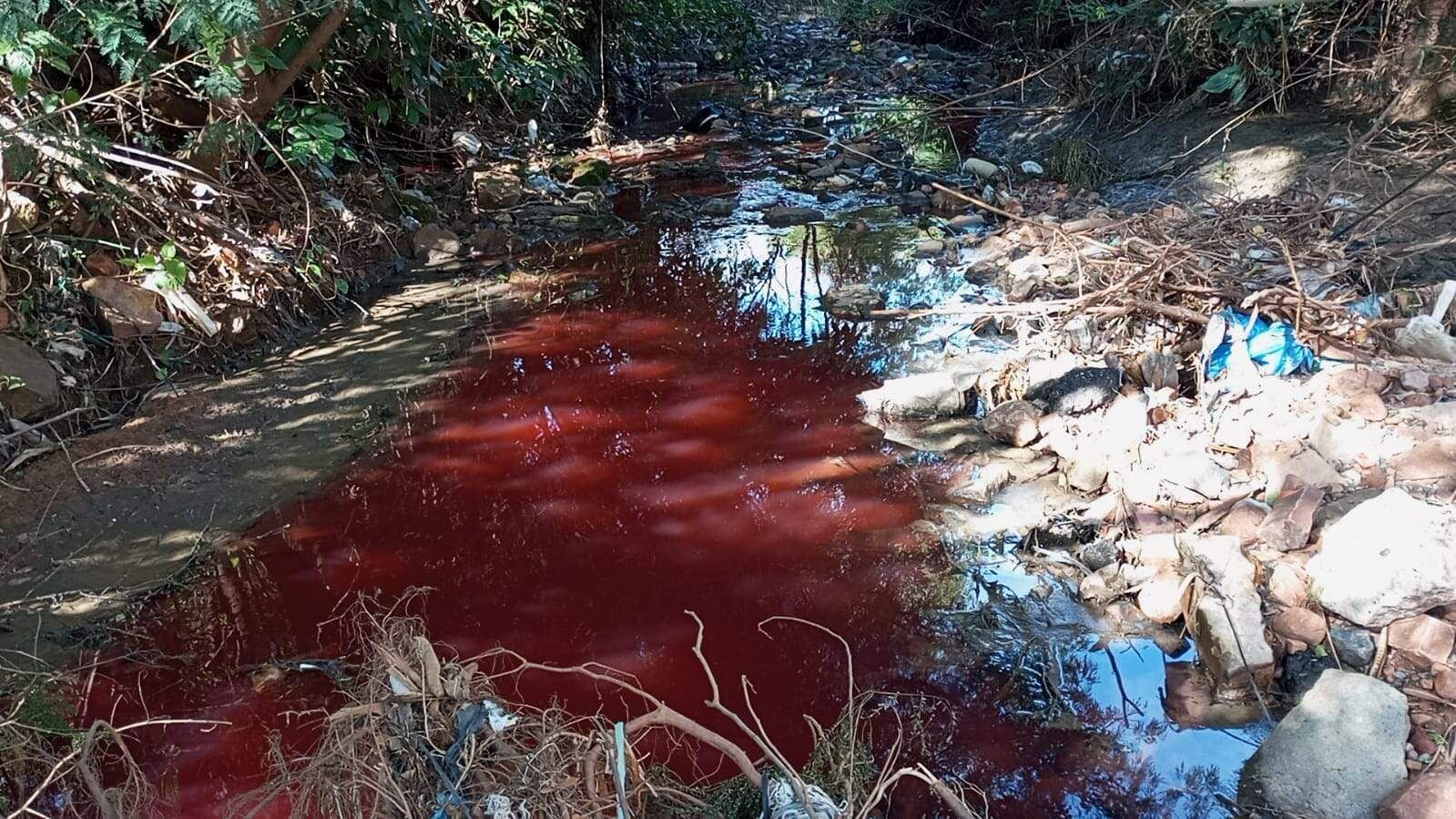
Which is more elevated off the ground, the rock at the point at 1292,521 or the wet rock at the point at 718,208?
the wet rock at the point at 718,208

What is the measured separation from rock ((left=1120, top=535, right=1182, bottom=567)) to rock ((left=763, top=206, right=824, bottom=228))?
12.2ft

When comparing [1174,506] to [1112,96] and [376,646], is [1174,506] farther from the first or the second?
[1112,96]

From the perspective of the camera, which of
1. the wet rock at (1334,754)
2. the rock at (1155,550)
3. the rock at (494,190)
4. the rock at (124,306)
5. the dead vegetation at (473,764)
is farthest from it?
the rock at (494,190)

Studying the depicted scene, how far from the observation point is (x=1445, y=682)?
222 cm

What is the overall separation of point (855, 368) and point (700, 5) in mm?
5270

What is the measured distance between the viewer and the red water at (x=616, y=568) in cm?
→ 238

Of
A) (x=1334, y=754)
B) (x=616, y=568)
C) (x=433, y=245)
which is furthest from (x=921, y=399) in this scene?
(x=433, y=245)

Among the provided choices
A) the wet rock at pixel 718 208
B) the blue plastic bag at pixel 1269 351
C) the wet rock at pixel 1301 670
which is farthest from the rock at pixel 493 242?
the wet rock at pixel 1301 670

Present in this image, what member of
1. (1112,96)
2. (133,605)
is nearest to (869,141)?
(1112,96)

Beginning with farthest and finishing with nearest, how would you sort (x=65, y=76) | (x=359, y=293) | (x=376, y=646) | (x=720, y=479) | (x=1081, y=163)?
(x=1081, y=163) < (x=359, y=293) < (x=65, y=76) < (x=720, y=479) < (x=376, y=646)

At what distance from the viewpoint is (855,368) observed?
13.8 feet

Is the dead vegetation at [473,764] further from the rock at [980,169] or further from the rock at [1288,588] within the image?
the rock at [980,169]

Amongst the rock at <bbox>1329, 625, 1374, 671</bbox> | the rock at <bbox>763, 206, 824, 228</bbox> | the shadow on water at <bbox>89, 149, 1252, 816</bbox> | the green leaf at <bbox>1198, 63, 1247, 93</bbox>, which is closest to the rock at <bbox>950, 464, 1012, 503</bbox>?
the shadow on water at <bbox>89, 149, 1252, 816</bbox>

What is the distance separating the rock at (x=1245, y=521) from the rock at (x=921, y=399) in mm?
1148
